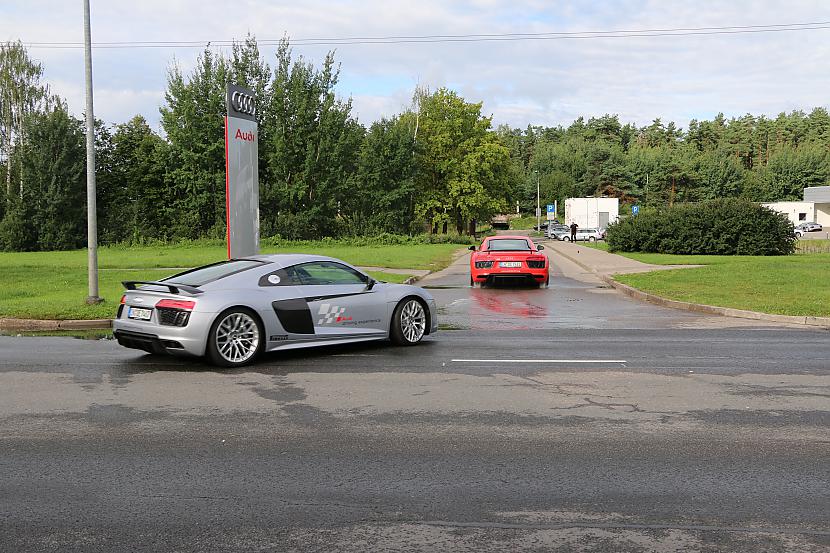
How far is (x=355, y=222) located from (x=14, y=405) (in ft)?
181

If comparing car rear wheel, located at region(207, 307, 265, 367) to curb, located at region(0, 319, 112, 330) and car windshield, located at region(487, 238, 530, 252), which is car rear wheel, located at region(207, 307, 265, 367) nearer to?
curb, located at region(0, 319, 112, 330)

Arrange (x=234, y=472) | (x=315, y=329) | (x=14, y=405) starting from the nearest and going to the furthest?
(x=234, y=472) → (x=14, y=405) → (x=315, y=329)

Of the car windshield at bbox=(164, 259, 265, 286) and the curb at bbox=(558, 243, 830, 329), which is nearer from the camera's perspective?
the car windshield at bbox=(164, 259, 265, 286)

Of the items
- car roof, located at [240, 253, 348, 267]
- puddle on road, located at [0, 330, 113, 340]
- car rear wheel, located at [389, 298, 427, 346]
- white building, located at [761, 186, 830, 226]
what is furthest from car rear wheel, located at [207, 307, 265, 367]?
white building, located at [761, 186, 830, 226]

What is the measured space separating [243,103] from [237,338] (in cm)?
896

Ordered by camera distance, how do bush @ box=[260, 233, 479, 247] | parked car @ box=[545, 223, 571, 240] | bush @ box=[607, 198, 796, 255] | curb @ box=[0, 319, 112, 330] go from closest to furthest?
curb @ box=[0, 319, 112, 330]
bush @ box=[607, 198, 796, 255]
bush @ box=[260, 233, 479, 247]
parked car @ box=[545, 223, 571, 240]

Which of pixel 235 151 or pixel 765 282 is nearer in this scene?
pixel 235 151

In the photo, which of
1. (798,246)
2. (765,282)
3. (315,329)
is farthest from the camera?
(798,246)

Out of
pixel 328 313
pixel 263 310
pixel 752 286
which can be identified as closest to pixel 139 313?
pixel 263 310

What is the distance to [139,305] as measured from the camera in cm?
962

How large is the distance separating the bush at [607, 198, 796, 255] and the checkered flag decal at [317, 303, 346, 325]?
109 ft

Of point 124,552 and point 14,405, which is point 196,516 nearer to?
point 124,552

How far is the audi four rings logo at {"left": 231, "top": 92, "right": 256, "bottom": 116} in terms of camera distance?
55.4 ft

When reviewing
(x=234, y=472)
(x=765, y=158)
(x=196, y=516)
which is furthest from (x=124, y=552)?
(x=765, y=158)
